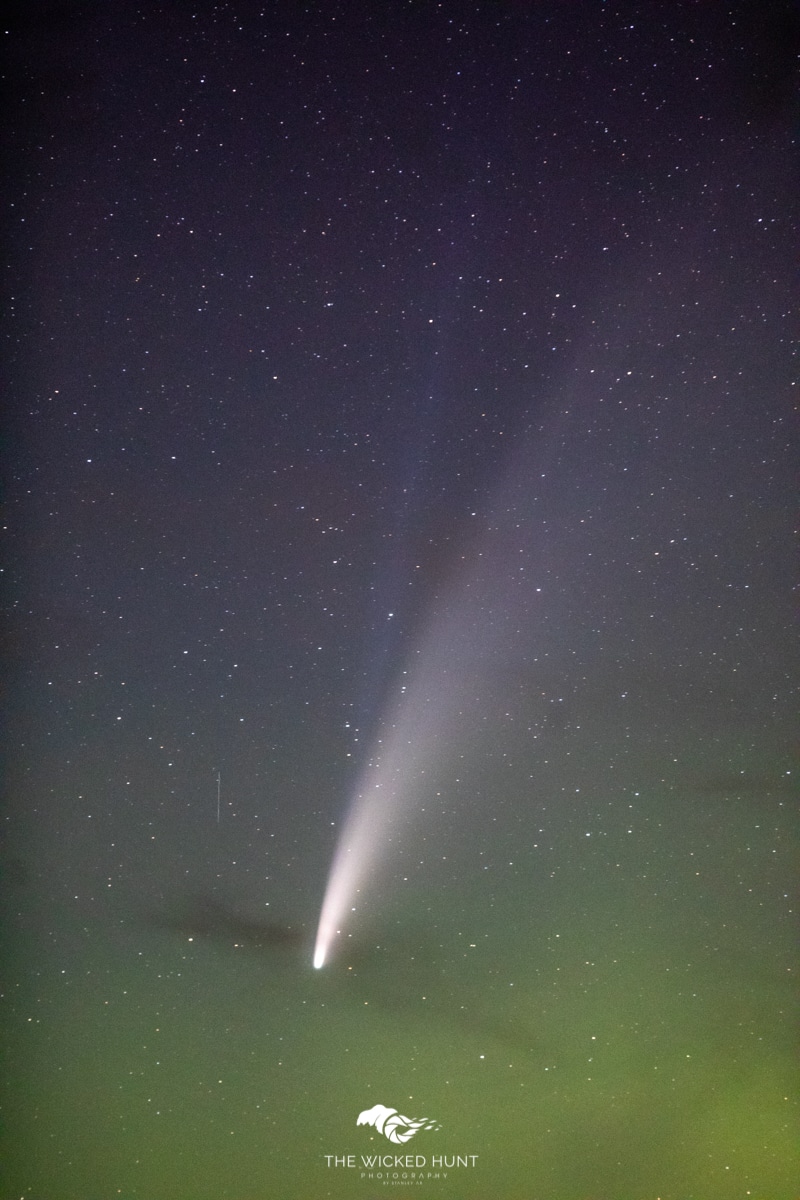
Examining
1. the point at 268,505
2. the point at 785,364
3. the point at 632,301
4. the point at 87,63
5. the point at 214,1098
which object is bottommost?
the point at 214,1098

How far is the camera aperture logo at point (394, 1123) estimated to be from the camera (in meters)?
1.76

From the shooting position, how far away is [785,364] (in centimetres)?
188

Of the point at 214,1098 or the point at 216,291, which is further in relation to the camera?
the point at 216,291

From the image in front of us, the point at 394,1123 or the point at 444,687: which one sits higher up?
the point at 444,687

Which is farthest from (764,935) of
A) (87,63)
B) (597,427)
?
(87,63)

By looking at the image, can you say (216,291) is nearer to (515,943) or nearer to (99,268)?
(99,268)

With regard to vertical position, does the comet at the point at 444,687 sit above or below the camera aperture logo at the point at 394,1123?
above

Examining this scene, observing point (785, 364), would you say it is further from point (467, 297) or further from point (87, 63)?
point (87, 63)

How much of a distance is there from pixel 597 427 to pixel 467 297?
36cm

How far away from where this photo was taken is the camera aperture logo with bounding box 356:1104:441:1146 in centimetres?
176

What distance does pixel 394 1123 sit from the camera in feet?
5.81

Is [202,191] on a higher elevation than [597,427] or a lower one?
higher

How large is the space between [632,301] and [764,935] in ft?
4.01

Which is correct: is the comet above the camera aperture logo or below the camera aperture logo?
above
